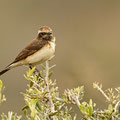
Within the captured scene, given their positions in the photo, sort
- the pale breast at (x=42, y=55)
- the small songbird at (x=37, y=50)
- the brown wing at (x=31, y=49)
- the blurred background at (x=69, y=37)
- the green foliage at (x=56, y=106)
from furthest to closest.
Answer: the blurred background at (x=69, y=37) < the brown wing at (x=31, y=49) < the small songbird at (x=37, y=50) < the pale breast at (x=42, y=55) < the green foliage at (x=56, y=106)

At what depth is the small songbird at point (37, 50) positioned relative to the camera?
5.39 metres

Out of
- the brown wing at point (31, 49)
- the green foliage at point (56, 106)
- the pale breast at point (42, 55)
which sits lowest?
the green foliage at point (56, 106)

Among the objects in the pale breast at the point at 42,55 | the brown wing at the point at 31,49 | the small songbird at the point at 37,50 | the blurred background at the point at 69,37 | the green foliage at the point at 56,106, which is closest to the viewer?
the green foliage at the point at 56,106

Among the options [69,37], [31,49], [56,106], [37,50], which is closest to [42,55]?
[37,50]

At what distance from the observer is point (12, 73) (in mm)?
10188

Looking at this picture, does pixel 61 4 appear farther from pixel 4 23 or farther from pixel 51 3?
pixel 4 23

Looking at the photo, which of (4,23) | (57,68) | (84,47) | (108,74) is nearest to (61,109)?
(108,74)

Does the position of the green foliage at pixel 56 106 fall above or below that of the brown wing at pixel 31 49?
below

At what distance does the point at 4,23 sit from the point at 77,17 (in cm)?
237

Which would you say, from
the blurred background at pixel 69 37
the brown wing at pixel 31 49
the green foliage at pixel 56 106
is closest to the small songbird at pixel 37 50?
the brown wing at pixel 31 49

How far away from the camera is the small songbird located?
5.39m

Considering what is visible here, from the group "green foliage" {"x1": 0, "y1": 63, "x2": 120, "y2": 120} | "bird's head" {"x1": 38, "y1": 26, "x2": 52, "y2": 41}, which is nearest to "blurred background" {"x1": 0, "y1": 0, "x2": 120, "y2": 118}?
"bird's head" {"x1": 38, "y1": 26, "x2": 52, "y2": 41}

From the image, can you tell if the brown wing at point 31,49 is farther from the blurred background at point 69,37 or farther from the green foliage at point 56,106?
the green foliage at point 56,106

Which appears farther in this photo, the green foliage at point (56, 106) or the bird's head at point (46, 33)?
the bird's head at point (46, 33)
